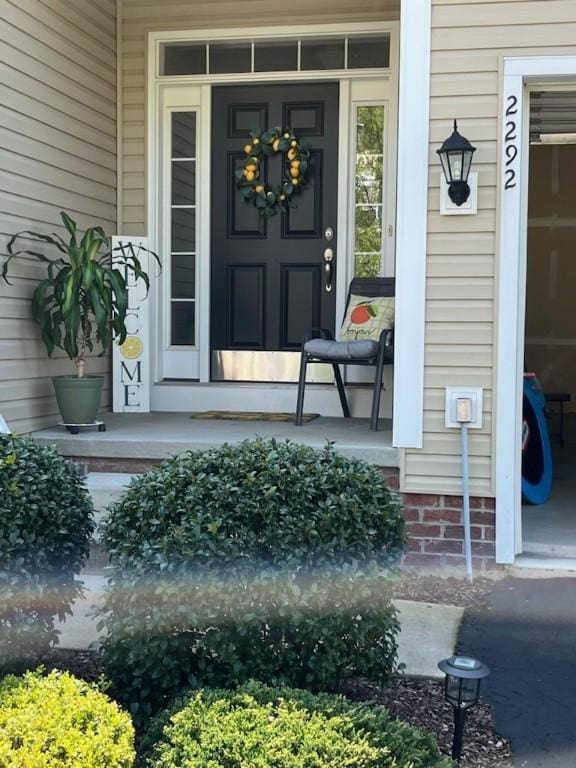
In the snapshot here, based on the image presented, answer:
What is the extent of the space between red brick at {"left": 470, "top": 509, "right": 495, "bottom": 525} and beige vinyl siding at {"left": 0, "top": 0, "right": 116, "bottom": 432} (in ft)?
7.84

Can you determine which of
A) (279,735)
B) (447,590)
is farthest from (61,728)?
(447,590)

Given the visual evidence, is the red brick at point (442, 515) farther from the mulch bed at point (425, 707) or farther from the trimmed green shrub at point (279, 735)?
the trimmed green shrub at point (279, 735)

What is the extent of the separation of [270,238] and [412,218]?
6.28ft

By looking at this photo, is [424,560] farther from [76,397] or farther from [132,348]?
[132,348]

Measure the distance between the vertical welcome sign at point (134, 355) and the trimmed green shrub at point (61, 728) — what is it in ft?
11.6

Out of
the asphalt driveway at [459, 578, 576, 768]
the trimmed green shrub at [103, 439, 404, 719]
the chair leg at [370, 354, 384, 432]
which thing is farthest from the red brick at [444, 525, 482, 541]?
the trimmed green shrub at [103, 439, 404, 719]

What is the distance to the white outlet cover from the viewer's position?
3939mm

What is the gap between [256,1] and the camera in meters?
5.55

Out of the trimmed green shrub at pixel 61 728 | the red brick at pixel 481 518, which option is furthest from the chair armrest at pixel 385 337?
the trimmed green shrub at pixel 61 728

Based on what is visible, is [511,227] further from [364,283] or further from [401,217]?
[364,283]

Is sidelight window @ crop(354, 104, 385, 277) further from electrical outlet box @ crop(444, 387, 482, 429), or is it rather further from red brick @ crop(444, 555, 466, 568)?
red brick @ crop(444, 555, 466, 568)

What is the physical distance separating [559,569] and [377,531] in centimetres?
175

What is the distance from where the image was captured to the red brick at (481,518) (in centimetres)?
402

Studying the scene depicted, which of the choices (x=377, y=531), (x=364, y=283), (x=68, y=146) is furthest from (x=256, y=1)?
(x=377, y=531)
